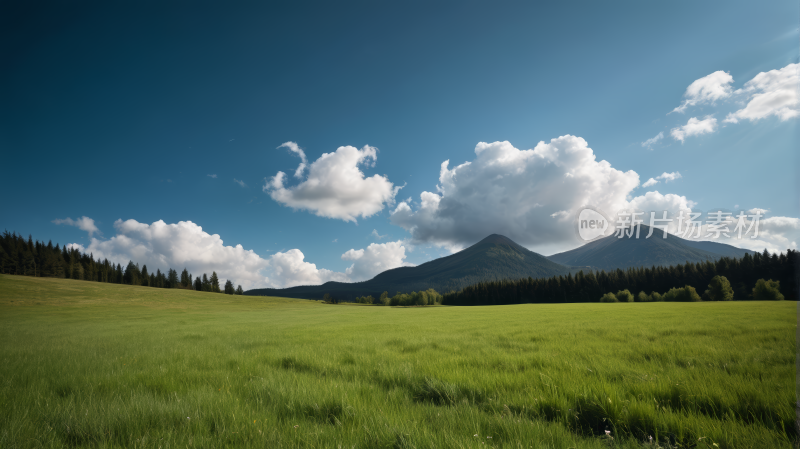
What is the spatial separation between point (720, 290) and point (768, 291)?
13.4m

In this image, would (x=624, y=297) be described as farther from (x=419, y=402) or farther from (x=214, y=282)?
(x=214, y=282)

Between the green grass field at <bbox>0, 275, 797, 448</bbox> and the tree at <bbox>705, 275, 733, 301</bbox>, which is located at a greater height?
the green grass field at <bbox>0, 275, 797, 448</bbox>

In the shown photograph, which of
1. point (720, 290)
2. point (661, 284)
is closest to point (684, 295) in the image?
point (720, 290)

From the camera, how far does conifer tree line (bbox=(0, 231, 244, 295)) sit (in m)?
106

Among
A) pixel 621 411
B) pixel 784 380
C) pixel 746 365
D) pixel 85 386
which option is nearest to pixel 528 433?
pixel 621 411

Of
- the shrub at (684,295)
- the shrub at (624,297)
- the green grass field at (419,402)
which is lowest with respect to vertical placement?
the shrub at (624,297)

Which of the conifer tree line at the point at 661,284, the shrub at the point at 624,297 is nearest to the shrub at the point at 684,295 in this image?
the conifer tree line at the point at 661,284

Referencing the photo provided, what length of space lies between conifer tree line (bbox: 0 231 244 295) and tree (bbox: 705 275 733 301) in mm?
202429

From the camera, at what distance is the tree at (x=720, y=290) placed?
81.1 meters

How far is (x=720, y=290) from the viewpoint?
81.9m

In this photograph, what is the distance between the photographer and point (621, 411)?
3160 mm

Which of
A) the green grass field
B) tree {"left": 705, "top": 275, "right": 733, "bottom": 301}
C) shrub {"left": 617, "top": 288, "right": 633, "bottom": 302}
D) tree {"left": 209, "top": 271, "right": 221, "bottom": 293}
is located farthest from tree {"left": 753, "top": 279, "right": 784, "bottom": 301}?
tree {"left": 209, "top": 271, "right": 221, "bottom": 293}

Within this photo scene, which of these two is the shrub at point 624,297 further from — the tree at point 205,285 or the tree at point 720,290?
the tree at point 205,285

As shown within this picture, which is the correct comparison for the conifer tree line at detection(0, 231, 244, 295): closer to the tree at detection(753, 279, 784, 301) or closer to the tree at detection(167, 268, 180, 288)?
the tree at detection(167, 268, 180, 288)
